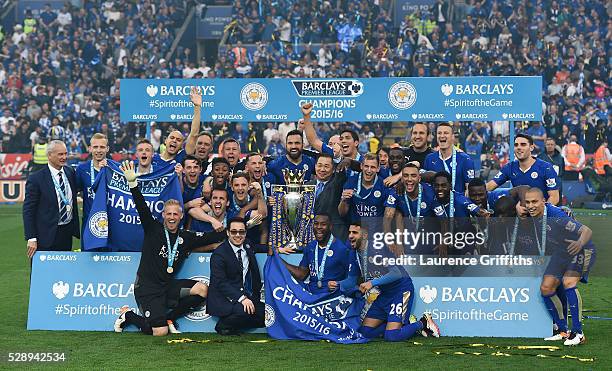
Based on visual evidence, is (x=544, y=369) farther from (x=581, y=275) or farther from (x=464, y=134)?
(x=464, y=134)

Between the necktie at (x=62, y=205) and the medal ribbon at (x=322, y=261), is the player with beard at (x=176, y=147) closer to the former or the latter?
the necktie at (x=62, y=205)

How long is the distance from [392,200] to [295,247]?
1238mm

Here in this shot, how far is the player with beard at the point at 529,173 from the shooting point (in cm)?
1188

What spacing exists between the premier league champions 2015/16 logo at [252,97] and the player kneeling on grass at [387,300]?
13315 mm

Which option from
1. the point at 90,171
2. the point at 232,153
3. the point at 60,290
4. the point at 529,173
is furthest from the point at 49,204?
the point at 529,173

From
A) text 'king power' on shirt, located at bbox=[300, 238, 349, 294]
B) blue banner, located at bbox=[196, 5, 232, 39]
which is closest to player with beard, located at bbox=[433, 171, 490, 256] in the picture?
text 'king power' on shirt, located at bbox=[300, 238, 349, 294]

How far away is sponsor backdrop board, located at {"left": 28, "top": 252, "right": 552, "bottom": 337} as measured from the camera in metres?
10.6

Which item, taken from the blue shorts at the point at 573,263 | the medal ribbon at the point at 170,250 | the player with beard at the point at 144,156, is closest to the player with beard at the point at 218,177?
the player with beard at the point at 144,156

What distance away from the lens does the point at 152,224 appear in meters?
10.8

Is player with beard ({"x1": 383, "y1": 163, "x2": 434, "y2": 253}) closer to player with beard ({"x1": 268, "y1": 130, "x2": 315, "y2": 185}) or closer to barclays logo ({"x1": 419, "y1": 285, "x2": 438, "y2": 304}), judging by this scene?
barclays logo ({"x1": 419, "y1": 285, "x2": 438, "y2": 304})

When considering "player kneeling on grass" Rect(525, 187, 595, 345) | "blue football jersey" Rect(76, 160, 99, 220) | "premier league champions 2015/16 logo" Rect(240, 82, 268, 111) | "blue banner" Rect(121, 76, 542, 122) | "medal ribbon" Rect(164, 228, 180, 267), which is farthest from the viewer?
"premier league champions 2015/16 logo" Rect(240, 82, 268, 111)

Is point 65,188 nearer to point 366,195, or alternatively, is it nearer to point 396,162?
point 366,195

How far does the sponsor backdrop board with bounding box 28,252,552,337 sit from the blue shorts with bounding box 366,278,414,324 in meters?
0.27

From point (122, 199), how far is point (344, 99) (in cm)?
1260
